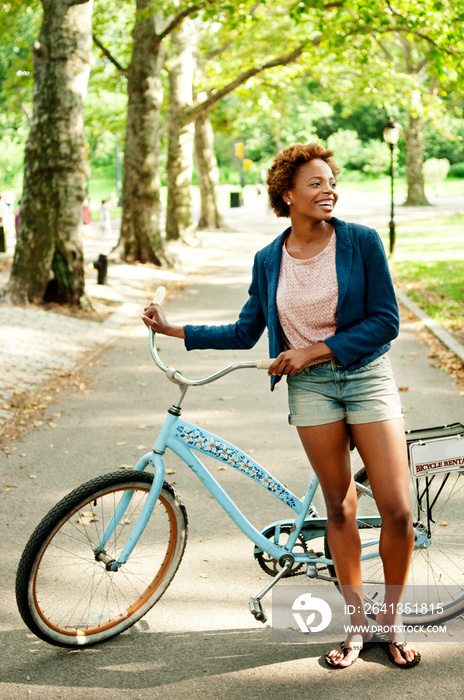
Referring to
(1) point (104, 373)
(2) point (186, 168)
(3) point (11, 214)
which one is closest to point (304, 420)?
(1) point (104, 373)

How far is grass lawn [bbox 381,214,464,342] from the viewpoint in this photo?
40.9ft

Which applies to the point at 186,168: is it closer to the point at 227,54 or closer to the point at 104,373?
the point at 227,54

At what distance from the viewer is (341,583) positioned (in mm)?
3346

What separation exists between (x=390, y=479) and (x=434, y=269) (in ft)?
48.9

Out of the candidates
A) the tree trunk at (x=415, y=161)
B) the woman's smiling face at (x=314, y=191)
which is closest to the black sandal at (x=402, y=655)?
the woman's smiling face at (x=314, y=191)

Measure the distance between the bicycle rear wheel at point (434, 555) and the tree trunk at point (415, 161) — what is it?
40394mm

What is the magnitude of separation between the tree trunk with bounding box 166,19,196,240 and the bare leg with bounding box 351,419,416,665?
71.6 ft

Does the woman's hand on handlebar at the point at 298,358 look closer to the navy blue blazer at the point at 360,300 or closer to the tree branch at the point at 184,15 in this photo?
the navy blue blazer at the point at 360,300

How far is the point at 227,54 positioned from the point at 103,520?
1080 inches

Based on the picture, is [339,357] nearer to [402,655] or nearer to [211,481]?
[211,481]

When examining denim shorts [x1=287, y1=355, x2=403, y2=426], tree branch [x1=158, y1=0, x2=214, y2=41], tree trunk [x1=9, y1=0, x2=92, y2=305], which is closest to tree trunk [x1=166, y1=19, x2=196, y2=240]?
tree branch [x1=158, y1=0, x2=214, y2=41]

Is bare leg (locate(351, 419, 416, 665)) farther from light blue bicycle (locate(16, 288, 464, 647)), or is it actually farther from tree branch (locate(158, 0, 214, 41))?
tree branch (locate(158, 0, 214, 41))

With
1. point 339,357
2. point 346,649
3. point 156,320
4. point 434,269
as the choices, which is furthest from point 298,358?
point 434,269

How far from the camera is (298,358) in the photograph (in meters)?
3.07
